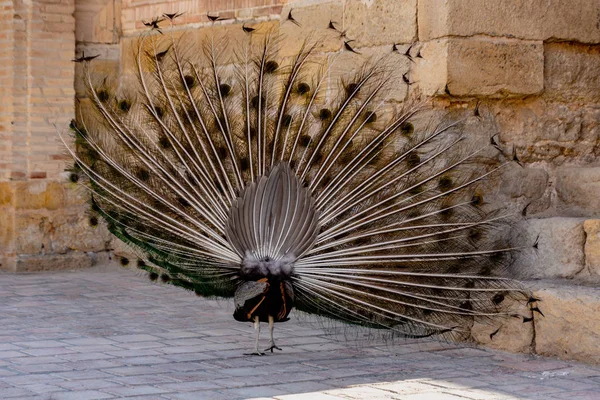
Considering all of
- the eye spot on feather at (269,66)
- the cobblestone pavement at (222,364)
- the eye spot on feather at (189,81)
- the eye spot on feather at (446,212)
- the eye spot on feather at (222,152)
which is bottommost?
the cobblestone pavement at (222,364)

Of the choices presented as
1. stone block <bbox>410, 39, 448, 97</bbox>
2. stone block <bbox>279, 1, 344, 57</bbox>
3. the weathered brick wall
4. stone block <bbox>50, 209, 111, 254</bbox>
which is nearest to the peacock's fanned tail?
stone block <bbox>410, 39, 448, 97</bbox>

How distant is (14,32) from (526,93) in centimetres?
515

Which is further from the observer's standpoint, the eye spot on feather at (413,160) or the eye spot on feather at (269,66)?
the eye spot on feather at (269,66)

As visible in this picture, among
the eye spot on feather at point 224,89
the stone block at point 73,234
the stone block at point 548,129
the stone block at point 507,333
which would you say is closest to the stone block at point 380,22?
the stone block at point 548,129

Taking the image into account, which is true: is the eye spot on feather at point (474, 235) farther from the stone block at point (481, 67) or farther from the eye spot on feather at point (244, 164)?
the eye spot on feather at point (244, 164)

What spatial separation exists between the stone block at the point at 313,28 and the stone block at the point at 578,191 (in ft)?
6.03

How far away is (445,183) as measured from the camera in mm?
6184

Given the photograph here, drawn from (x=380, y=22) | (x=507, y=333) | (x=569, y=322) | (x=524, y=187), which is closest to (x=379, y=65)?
(x=380, y=22)

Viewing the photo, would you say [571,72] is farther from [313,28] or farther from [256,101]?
[256,101]

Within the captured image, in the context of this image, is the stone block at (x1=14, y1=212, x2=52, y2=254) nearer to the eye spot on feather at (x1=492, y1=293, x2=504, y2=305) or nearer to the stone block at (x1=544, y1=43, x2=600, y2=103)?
the stone block at (x1=544, y1=43, x2=600, y2=103)

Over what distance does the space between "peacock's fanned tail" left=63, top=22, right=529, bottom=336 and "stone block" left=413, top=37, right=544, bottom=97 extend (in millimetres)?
411

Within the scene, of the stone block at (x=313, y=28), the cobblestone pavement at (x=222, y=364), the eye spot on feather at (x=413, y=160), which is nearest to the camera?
the cobblestone pavement at (x=222, y=364)

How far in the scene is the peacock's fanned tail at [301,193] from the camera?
5.88 m

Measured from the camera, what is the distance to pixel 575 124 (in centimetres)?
733
